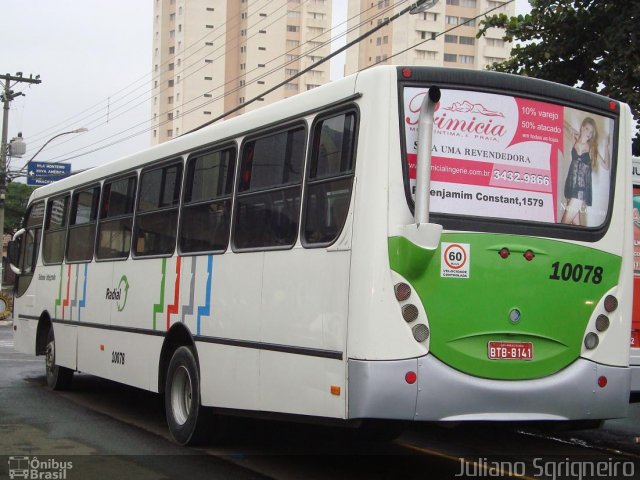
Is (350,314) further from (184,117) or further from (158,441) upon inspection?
(184,117)

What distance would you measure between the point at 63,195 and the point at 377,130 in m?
8.39

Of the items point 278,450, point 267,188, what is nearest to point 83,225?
point 278,450

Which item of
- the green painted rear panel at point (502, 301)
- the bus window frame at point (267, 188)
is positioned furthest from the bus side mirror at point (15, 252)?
the green painted rear panel at point (502, 301)

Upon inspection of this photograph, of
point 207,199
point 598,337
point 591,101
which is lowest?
point 598,337

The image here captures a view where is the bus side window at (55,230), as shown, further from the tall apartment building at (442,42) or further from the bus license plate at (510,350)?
the tall apartment building at (442,42)

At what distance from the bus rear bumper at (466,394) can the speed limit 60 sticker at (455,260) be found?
0.62 meters

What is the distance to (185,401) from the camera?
955 centimetres

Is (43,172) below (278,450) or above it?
above

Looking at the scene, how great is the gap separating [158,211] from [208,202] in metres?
1.36

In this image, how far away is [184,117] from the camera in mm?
109500

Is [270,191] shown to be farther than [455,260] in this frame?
Yes

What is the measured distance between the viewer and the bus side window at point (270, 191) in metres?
7.74

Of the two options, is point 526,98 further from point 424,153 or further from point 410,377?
point 410,377

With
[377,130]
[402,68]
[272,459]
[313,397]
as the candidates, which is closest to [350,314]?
[313,397]
